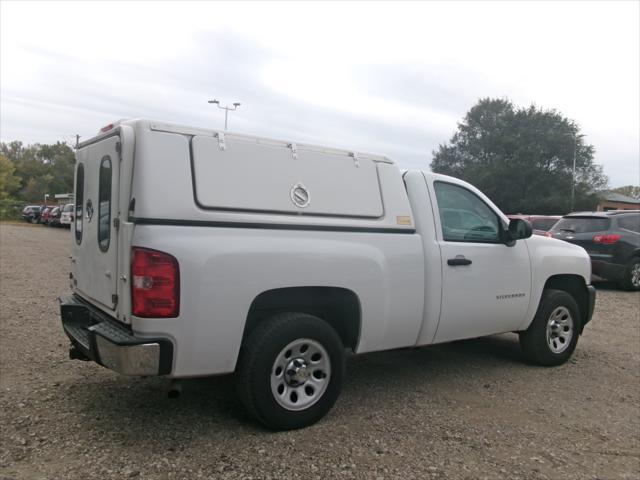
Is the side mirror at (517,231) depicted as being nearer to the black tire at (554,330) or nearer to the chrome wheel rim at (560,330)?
the black tire at (554,330)

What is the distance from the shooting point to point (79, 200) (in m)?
4.58

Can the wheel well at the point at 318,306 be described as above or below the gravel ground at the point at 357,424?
above

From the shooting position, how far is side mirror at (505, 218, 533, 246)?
5.14 metres

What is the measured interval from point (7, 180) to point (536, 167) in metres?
68.4

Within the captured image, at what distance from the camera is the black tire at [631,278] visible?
11211mm

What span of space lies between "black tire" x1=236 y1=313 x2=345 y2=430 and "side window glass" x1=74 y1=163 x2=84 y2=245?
73.0 inches

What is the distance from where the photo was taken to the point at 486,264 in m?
4.95

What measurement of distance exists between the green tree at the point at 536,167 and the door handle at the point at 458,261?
4751 cm

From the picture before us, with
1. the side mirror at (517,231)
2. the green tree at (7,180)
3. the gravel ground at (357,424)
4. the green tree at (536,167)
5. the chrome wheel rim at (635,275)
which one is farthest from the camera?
the green tree at (7,180)

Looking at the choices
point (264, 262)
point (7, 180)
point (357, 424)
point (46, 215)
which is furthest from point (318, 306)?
point (7, 180)

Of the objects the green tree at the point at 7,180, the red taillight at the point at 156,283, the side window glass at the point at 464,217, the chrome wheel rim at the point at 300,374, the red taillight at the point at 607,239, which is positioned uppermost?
the green tree at the point at 7,180

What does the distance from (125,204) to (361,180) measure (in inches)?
70.2

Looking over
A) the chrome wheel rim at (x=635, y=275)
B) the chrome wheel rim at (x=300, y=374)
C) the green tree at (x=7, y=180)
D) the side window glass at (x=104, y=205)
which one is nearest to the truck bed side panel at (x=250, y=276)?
the chrome wheel rim at (x=300, y=374)

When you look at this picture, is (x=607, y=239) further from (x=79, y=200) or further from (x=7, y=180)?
(x=7, y=180)
